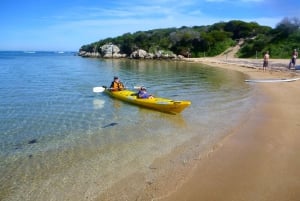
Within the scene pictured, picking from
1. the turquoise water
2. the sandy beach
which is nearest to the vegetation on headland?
the turquoise water

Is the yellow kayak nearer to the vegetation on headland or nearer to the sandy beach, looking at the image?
the sandy beach

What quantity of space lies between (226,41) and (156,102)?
55.0m

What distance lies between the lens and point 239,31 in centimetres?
7200

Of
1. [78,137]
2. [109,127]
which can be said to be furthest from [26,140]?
[109,127]

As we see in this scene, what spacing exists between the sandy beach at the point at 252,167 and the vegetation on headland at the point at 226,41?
136ft

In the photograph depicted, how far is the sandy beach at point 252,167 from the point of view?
6.91 m

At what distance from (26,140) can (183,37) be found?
214 feet

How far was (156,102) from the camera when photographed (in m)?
15.9

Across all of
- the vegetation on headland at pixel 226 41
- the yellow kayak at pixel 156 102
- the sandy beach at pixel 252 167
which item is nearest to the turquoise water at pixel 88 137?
the yellow kayak at pixel 156 102

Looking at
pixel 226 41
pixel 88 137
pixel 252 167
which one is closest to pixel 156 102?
pixel 88 137

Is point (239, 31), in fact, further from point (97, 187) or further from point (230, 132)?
point (97, 187)

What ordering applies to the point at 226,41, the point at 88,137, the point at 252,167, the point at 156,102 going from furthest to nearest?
the point at 226,41 → the point at 156,102 → the point at 88,137 → the point at 252,167

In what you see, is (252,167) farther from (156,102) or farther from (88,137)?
(156,102)

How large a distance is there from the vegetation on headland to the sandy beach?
41.4 metres
